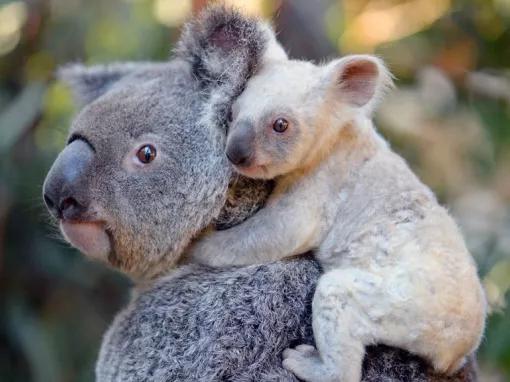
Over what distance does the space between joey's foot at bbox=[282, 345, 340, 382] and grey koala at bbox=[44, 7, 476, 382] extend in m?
0.04

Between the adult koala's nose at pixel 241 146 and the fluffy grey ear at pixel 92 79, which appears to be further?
the fluffy grey ear at pixel 92 79

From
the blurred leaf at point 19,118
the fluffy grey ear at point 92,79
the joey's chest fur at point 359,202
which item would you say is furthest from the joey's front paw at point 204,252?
the blurred leaf at point 19,118

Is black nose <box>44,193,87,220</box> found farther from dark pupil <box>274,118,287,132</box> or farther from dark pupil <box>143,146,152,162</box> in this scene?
dark pupil <box>274,118,287,132</box>

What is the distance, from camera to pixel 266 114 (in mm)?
1885

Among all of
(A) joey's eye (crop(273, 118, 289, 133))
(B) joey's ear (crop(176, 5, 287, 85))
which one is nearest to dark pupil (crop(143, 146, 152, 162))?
(B) joey's ear (crop(176, 5, 287, 85))

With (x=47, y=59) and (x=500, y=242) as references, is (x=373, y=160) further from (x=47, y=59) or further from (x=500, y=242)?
(x=47, y=59)

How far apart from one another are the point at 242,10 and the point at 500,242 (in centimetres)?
215

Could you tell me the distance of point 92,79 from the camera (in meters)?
2.53

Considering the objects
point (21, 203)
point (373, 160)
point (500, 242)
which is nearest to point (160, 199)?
point (373, 160)

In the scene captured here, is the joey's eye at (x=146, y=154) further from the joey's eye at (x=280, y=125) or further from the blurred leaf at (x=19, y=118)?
the blurred leaf at (x=19, y=118)

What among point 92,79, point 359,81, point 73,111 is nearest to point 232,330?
point 359,81

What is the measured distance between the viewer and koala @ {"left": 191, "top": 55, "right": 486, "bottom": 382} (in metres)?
1.79

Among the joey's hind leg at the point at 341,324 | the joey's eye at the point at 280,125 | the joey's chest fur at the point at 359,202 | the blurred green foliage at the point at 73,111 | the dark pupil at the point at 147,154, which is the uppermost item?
the dark pupil at the point at 147,154

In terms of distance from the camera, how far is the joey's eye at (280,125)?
1893mm
